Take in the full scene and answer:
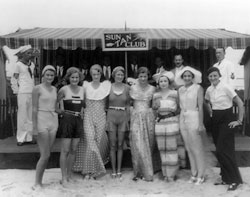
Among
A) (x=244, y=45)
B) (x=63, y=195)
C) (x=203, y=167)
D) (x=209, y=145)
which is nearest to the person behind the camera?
(x=63, y=195)

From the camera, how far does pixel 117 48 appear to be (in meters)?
5.88

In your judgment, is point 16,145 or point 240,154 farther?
point 16,145

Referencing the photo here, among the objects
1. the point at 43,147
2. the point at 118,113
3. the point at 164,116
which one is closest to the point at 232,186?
the point at 164,116

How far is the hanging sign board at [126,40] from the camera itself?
19.1 ft

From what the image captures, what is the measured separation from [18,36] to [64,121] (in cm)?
284

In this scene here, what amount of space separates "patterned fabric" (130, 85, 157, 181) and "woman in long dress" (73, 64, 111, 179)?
484 millimetres

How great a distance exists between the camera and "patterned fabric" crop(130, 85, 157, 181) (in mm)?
5039

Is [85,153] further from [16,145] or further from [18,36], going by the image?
[18,36]

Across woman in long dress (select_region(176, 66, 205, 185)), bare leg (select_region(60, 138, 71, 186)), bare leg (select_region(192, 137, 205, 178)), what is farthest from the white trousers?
bare leg (select_region(192, 137, 205, 178))

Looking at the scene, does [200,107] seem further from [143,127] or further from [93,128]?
[93,128]

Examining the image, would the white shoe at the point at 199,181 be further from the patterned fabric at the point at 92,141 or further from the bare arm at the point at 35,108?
the bare arm at the point at 35,108

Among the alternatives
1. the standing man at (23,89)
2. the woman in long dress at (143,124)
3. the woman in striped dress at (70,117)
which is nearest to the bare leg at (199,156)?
the woman in long dress at (143,124)

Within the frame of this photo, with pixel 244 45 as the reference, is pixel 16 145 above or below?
below

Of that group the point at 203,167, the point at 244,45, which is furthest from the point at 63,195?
the point at 244,45
